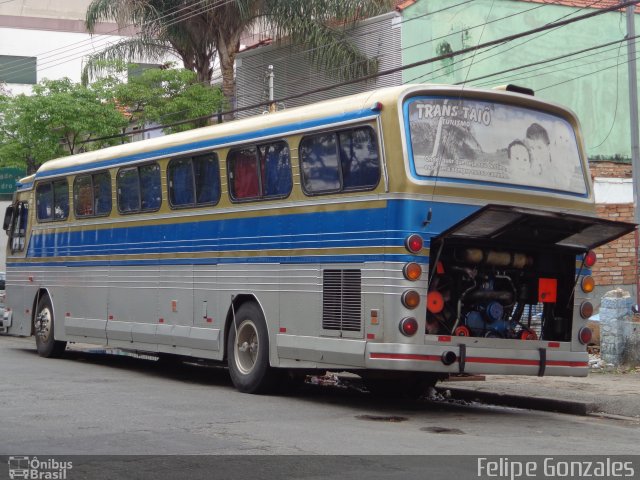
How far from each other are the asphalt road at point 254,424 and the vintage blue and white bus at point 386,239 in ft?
1.85

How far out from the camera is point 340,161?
12.6m

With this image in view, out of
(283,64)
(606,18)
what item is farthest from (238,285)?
(606,18)

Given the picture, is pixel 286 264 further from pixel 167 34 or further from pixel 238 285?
pixel 167 34

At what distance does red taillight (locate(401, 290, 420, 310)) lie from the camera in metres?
11.6

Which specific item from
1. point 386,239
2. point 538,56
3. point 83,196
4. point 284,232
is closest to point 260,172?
point 284,232

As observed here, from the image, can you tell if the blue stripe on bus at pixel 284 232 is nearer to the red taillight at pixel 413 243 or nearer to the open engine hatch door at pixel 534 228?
the red taillight at pixel 413 243

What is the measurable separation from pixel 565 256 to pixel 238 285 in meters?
4.22

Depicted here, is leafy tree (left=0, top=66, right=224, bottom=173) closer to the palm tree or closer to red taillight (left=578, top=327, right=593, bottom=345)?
the palm tree

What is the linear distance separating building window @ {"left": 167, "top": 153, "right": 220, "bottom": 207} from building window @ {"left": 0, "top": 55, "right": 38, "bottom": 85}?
36.7 m

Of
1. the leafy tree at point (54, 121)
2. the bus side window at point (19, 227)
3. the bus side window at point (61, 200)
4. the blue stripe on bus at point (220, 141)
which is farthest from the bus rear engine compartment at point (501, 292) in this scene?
the leafy tree at point (54, 121)

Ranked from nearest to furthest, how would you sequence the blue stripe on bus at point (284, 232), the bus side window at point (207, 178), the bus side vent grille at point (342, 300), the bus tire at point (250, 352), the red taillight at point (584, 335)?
the blue stripe on bus at point (284, 232)
the bus side vent grille at point (342, 300)
the red taillight at point (584, 335)
the bus tire at point (250, 352)
the bus side window at point (207, 178)

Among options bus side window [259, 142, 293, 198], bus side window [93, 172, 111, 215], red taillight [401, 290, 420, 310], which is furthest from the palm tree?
red taillight [401, 290, 420, 310]

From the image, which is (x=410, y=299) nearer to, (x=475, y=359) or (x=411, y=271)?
(x=411, y=271)

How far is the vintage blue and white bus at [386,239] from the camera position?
1177 cm
